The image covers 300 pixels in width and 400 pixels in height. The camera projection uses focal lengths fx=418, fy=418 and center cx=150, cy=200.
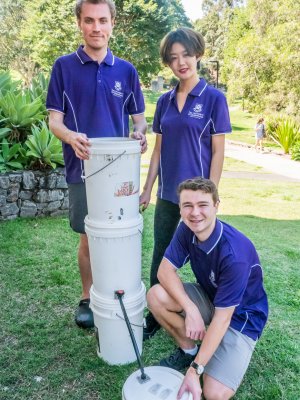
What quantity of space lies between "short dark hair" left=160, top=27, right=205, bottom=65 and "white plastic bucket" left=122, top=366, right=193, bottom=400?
1.65 m

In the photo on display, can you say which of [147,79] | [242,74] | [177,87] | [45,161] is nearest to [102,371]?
[177,87]

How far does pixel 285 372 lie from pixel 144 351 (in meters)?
0.83

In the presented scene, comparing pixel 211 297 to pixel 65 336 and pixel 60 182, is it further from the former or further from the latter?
pixel 60 182

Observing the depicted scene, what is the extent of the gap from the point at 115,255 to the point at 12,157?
3.61m

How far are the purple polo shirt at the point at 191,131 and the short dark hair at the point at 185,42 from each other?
18 centimetres

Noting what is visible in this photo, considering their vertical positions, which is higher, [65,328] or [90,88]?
[90,88]

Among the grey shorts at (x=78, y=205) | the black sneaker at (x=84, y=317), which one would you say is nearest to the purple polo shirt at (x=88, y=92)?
the grey shorts at (x=78, y=205)

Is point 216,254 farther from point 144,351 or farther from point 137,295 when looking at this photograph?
point 144,351

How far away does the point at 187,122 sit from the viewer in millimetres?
2346

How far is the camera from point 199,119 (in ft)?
7.66

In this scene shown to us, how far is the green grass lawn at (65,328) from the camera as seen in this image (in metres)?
2.24

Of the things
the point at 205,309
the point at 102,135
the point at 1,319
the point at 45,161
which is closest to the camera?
the point at 205,309

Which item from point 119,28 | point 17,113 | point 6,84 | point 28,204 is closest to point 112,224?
point 28,204

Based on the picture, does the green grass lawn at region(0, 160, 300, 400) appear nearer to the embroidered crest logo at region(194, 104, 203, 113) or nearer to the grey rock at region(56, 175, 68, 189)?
the grey rock at region(56, 175, 68, 189)
